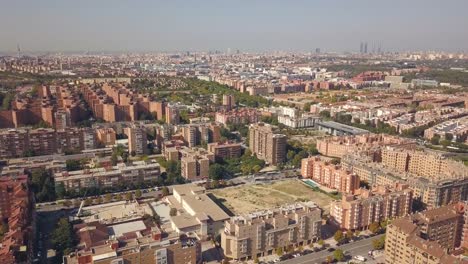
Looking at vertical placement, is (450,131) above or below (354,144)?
below

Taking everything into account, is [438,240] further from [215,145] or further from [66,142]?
[66,142]

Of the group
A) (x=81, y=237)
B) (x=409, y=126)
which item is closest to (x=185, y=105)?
(x=409, y=126)

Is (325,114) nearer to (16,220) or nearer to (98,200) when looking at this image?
(98,200)

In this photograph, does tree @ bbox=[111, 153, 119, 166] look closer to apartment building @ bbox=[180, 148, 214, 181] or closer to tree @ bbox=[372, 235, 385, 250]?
apartment building @ bbox=[180, 148, 214, 181]

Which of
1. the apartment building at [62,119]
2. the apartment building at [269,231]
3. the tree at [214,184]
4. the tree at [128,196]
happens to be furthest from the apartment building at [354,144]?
the apartment building at [62,119]

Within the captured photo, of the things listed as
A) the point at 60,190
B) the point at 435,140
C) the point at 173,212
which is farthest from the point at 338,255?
the point at 435,140

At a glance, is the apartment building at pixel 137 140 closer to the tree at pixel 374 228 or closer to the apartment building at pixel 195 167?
the apartment building at pixel 195 167
